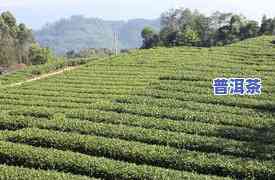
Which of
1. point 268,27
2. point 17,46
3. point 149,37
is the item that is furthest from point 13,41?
point 268,27

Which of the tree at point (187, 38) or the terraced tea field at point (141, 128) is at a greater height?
the tree at point (187, 38)

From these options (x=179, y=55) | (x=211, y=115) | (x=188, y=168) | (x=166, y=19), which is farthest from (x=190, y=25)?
(x=188, y=168)

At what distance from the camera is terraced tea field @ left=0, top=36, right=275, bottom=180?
14203mm

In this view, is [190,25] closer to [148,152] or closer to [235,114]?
[235,114]

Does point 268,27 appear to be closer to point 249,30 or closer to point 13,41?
point 249,30

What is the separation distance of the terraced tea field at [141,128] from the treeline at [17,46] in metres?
48.5

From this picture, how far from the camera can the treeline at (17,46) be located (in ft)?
250

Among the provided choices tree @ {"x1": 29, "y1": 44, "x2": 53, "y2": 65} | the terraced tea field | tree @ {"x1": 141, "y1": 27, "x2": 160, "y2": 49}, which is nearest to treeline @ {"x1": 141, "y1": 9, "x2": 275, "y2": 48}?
tree @ {"x1": 141, "y1": 27, "x2": 160, "y2": 49}

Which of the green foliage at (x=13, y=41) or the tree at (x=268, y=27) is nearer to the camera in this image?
the tree at (x=268, y=27)

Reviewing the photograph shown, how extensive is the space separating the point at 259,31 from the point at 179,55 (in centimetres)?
3471

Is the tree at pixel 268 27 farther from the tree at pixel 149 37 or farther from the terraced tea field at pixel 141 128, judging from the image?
the terraced tea field at pixel 141 128

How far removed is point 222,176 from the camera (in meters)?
14.0

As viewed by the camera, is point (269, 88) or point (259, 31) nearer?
point (269, 88)

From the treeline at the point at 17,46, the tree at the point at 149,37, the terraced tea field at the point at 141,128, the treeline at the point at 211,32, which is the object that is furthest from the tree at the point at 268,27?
the terraced tea field at the point at 141,128
